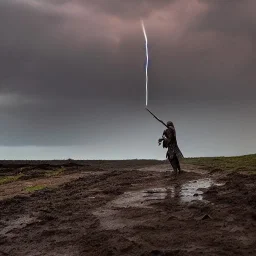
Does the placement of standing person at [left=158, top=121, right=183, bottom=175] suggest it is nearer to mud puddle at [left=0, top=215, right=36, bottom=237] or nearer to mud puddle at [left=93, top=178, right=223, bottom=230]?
mud puddle at [left=93, top=178, right=223, bottom=230]

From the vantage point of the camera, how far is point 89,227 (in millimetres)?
12805

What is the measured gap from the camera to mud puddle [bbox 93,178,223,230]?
1317 centimetres

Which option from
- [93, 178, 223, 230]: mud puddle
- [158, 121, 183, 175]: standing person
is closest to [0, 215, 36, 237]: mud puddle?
[93, 178, 223, 230]: mud puddle

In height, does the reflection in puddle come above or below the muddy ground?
above

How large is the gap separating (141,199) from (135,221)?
12.5 feet

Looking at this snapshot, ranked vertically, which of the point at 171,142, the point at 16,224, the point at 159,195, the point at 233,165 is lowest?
the point at 16,224

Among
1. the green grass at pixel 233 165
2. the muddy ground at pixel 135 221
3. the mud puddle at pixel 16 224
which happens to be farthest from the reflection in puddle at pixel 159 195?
the green grass at pixel 233 165

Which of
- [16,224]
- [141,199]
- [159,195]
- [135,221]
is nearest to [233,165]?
[159,195]

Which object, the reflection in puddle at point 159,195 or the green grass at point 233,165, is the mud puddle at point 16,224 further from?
the green grass at point 233,165

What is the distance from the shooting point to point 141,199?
1673cm

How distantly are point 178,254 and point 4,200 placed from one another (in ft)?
35.0

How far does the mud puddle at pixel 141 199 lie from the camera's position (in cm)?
1317

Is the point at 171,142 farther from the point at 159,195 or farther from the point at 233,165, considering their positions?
the point at 233,165

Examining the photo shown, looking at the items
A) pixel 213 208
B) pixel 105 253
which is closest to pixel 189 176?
pixel 213 208
